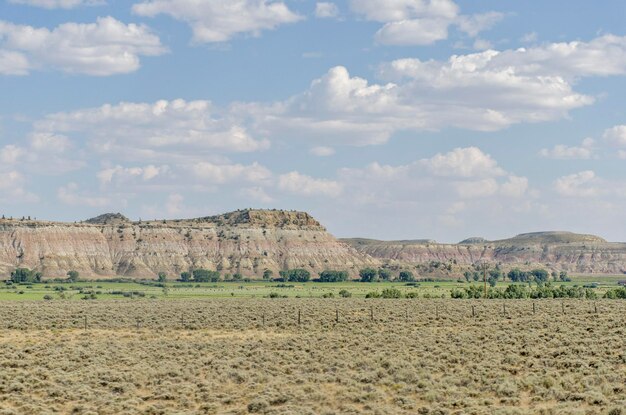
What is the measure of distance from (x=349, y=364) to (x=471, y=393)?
793cm

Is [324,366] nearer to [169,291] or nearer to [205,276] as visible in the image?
[169,291]

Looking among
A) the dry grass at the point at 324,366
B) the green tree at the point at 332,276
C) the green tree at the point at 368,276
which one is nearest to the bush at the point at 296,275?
the green tree at the point at 332,276

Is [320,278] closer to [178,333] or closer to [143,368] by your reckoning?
[178,333]

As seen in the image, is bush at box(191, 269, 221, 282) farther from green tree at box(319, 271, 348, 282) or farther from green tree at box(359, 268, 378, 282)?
green tree at box(359, 268, 378, 282)

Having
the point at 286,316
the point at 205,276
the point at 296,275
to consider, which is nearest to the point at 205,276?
the point at 205,276

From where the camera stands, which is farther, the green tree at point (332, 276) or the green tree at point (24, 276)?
the green tree at point (332, 276)

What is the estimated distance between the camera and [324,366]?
117 ft

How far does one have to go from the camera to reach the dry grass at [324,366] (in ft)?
94.6

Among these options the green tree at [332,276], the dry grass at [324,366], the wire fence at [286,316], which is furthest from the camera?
the green tree at [332,276]

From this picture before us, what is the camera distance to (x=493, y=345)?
41125 millimetres

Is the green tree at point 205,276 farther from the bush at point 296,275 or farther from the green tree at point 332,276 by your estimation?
the green tree at point 332,276

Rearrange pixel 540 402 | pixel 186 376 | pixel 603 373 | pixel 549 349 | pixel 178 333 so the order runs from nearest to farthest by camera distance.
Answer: pixel 540 402
pixel 603 373
pixel 186 376
pixel 549 349
pixel 178 333

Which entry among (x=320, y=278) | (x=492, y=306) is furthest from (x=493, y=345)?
(x=320, y=278)

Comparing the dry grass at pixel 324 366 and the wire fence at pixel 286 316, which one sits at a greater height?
the wire fence at pixel 286 316
